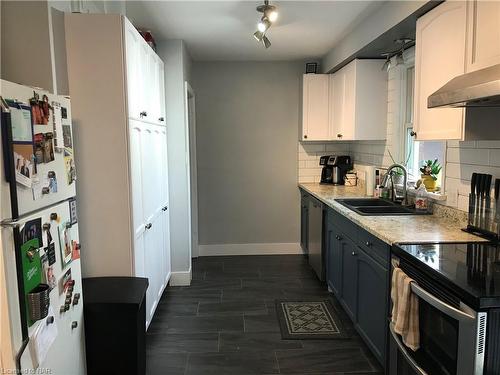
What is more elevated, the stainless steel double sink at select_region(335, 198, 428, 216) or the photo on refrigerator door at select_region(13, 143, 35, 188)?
the photo on refrigerator door at select_region(13, 143, 35, 188)

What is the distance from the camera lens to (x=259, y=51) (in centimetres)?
441

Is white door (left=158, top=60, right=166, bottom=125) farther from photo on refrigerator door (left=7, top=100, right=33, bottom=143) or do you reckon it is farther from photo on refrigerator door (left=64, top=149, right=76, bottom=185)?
photo on refrigerator door (left=7, top=100, right=33, bottom=143)

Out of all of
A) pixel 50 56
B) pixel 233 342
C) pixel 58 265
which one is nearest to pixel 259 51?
pixel 50 56

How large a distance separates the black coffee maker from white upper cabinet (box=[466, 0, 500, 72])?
2.82 meters

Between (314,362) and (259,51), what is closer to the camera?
(314,362)

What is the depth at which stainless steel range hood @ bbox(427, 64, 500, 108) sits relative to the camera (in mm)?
1576

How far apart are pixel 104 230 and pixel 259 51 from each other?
280 cm

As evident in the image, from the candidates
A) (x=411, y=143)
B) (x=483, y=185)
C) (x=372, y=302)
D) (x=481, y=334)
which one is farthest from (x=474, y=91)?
(x=411, y=143)

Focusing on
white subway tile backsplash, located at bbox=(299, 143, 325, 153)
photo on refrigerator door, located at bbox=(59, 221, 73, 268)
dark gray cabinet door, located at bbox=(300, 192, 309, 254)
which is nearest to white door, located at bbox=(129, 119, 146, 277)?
photo on refrigerator door, located at bbox=(59, 221, 73, 268)

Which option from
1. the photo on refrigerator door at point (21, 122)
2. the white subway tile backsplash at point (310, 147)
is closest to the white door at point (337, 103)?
the white subway tile backsplash at point (310, 147)

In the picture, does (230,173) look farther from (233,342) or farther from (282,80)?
(233,342)

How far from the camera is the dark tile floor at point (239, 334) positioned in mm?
2607

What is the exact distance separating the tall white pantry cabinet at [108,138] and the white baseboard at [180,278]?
134 centimetres

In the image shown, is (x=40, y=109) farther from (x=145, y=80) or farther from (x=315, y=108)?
(x=315, y=108)
